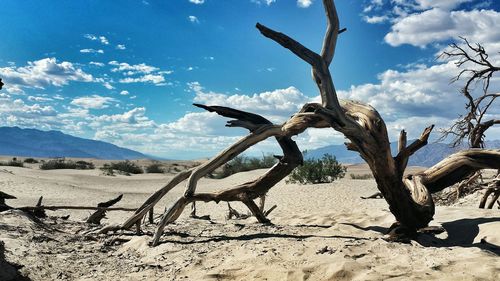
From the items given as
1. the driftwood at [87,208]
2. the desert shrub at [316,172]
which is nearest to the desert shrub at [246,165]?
the desert shrub at [316,172]

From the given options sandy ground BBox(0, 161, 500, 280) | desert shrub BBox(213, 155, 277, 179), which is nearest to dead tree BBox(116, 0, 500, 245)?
sandy ground BBox(0, 161, 500, 280)

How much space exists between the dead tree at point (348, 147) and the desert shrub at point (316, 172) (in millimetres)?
13616

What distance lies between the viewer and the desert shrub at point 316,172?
65.5 feet

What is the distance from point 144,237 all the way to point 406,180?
3.86 m

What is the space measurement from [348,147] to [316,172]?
49.0 ft

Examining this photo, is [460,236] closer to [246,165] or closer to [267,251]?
[267,251]

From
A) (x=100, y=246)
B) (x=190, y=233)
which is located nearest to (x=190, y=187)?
(x=190, y=233)

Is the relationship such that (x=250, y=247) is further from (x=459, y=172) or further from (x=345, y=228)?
(x=459, y=172)

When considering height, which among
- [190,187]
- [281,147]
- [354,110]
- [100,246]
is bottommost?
[100,246]

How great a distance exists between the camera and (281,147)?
633 cm

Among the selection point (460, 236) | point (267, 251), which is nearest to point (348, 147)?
point (267, 251)

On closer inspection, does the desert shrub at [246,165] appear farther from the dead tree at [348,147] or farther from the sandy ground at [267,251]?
the dead tree at [348,147]

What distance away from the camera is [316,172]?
20.1 metres

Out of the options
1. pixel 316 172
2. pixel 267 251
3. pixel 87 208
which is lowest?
pixel 267 251
